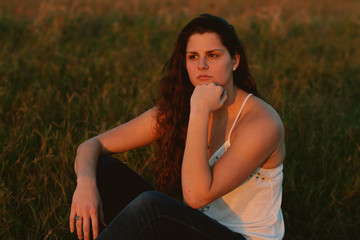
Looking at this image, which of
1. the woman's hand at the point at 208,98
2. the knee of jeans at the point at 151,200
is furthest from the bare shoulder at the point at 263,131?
the knee of jeans at the point at 151,200

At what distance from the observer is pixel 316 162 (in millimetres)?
3303

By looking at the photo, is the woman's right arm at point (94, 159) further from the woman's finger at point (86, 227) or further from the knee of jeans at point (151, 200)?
the knee of jeans at point (151, 200)

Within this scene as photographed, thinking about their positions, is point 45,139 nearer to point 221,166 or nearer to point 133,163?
point 133,163

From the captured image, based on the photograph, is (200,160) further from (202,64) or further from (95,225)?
(95,225)

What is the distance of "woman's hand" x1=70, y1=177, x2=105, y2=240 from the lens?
2115 mm

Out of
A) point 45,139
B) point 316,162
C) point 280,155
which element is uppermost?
point 280,155

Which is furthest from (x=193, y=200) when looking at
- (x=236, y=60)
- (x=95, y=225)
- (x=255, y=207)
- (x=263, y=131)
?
(x=236, y=60)

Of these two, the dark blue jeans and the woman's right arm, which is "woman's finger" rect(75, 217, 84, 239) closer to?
the woman's right arm

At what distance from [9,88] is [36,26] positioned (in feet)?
7.47

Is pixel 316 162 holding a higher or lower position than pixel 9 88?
lower

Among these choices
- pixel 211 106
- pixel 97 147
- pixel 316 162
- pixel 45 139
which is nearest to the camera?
pixel 211 106

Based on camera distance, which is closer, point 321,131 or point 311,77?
point 321,131

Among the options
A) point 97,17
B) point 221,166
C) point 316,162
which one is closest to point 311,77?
point 316,162

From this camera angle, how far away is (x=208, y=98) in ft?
6.82
